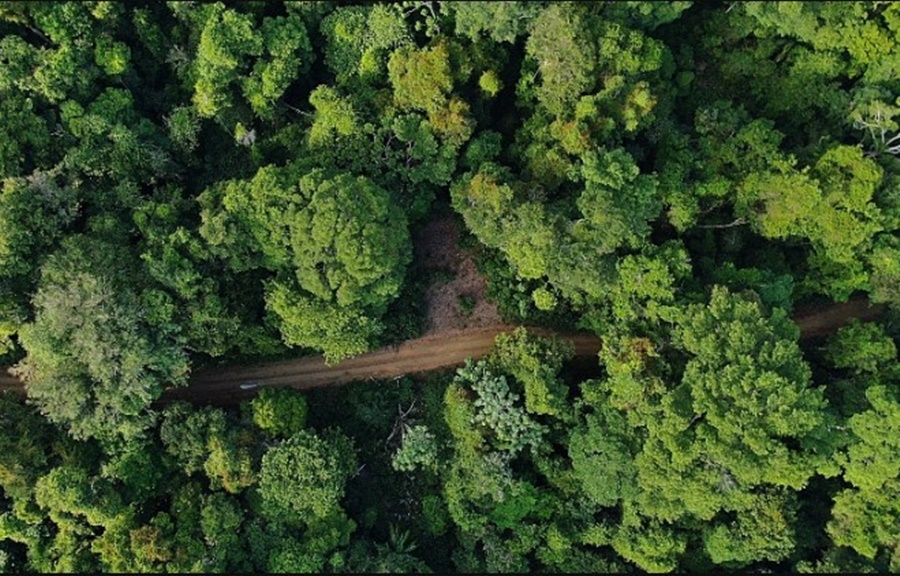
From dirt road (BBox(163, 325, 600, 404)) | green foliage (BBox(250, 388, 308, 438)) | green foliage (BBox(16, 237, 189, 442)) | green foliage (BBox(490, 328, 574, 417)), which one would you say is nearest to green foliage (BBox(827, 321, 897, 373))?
dirt road (BBox(163, 325, 600, 404))

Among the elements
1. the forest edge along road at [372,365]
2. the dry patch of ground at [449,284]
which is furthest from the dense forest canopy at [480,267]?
the dry patch of ground at [449,284]

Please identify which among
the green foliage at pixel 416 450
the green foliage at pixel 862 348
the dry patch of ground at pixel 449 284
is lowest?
the green foliage at pixel 416 450

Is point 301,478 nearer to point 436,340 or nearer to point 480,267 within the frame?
point 436,340

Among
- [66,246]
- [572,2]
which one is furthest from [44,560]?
[572,2]

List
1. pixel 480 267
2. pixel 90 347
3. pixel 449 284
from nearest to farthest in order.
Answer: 1. pixel 90 347
2. pixel 480 267
3. pixel 449 284

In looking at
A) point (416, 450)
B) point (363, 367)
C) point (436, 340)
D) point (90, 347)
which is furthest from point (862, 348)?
point (90, 347)

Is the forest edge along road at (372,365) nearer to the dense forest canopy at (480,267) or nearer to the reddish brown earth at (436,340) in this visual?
the reddish brown earth at (436,340)

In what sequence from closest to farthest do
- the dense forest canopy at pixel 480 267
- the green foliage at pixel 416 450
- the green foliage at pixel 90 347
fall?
the green foliage at pixel 90 347
the dense forest canopy at pixel 480 267
the green foliage at pixel 416 450

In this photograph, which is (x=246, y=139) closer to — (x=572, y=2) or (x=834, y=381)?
(x=572, y=2)
